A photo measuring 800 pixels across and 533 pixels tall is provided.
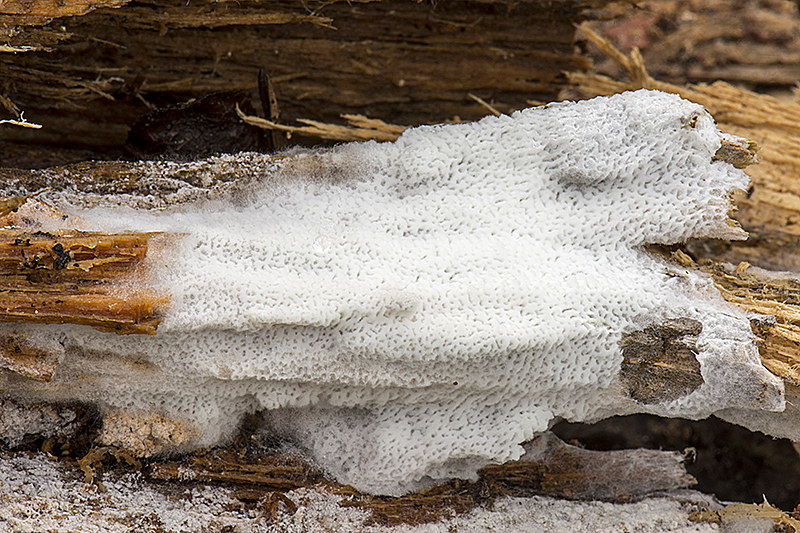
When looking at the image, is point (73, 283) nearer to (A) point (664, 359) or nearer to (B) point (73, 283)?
(B) point (73, 283)

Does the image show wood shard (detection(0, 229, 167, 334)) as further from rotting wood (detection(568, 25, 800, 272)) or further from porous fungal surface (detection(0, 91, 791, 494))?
rotting wood (detection(568, 25, 800, 272))

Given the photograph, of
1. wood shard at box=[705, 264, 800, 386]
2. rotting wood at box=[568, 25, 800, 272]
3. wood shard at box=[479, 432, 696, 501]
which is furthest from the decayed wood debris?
wood shard at box=[479, 432, 696, 501]

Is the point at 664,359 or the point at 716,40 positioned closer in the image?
the point at 664,359

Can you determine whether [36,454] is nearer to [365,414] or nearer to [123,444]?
[123,444]

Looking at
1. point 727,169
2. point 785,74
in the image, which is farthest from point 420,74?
point 785,74

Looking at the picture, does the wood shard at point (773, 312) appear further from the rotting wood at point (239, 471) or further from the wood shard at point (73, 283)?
the wood shard at point (73, 283)

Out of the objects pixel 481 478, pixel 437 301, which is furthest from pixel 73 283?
pixel 481 478

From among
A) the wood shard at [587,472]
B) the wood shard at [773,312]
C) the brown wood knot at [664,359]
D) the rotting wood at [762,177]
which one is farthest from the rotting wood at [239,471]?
the rotting wood at [762,177]
